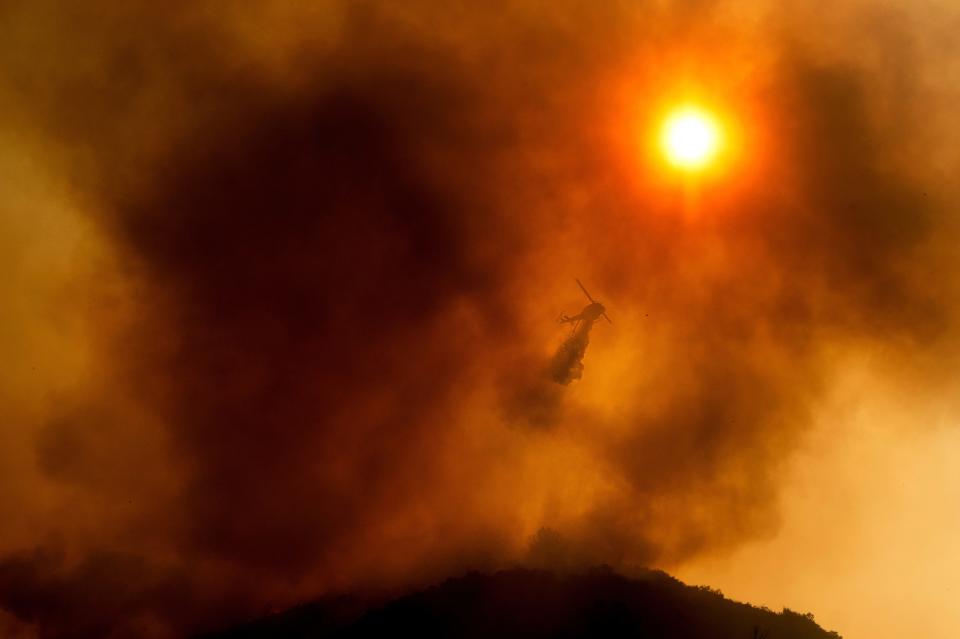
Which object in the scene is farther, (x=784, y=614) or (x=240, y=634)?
(x=240, y=634)

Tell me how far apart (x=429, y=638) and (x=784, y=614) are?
Result: 118 feet

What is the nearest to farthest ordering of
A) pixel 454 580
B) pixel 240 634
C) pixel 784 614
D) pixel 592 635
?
pixel 592 635
pixel 784 614
pixel 454 580
pixel 240 634

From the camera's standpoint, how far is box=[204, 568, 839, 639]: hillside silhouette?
68062 mm

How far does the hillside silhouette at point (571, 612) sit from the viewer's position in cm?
6806

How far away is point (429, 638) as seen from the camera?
68.2m

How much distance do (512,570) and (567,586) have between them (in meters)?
6.67

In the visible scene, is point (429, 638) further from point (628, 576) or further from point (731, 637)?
point (731, 637)

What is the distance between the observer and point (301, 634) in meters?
80.8

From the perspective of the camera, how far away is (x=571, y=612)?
70.4 meters

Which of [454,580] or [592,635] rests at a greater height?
[454,580]

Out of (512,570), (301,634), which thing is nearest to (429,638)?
(512,570)

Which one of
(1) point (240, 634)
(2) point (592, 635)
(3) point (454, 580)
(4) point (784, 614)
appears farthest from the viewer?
(1) point (240, 634)

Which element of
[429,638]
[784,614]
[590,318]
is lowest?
[429,638]

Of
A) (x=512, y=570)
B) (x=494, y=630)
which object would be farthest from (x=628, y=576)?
(x=494, y=630)
